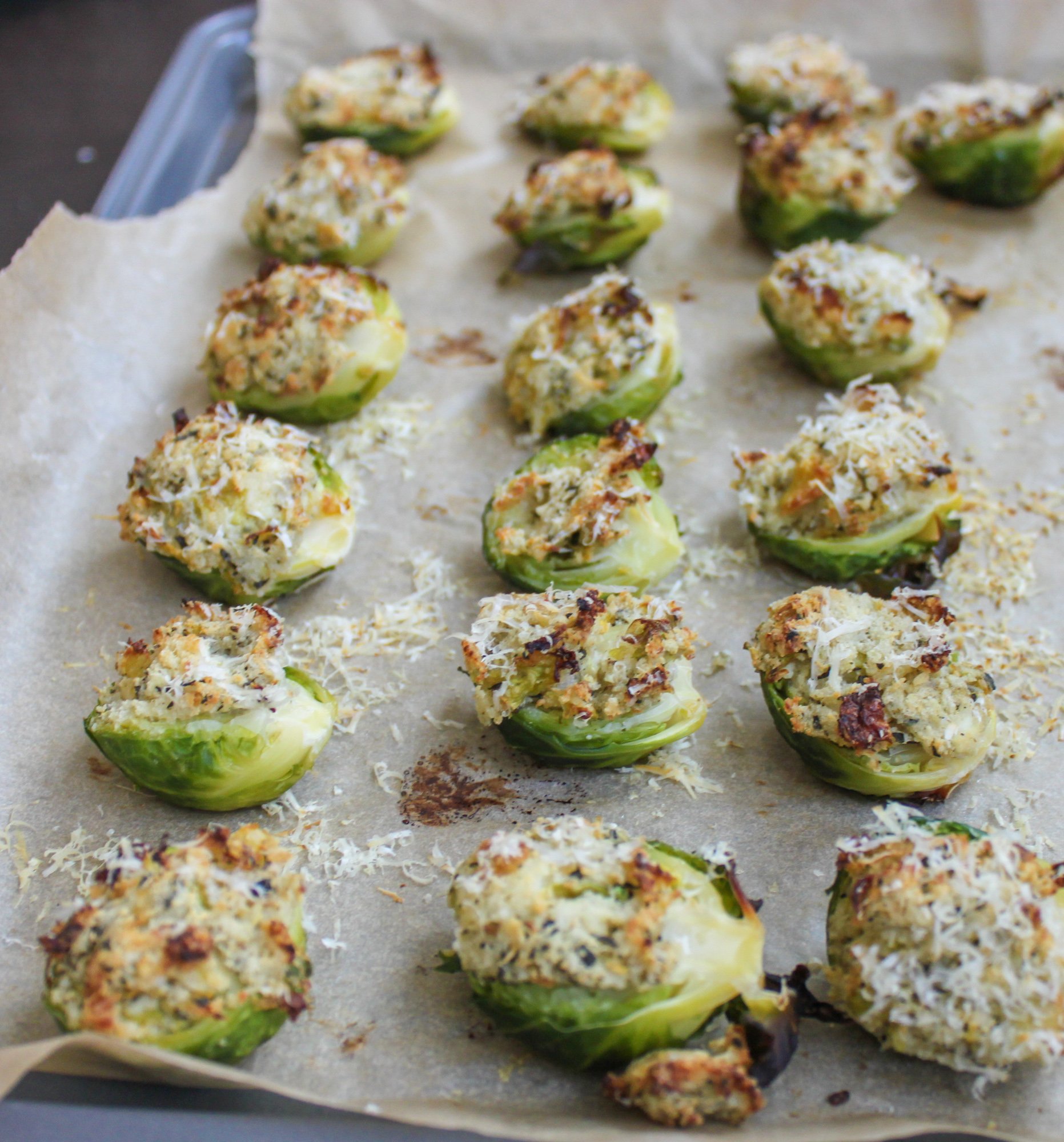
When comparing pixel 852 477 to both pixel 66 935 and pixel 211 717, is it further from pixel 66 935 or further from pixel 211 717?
pixel 66 935

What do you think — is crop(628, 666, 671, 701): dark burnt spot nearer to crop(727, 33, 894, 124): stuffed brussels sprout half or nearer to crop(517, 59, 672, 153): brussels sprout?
crop(517, 59, 672, 153): brussels sprout

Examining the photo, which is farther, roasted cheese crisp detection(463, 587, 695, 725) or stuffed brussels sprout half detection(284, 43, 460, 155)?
stuffed brussels sprout half detection(284, 43, 460, 155)

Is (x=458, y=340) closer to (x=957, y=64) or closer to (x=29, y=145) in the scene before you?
(x=957, y=64)

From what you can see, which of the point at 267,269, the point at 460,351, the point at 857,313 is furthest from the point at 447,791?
the point at 857,313

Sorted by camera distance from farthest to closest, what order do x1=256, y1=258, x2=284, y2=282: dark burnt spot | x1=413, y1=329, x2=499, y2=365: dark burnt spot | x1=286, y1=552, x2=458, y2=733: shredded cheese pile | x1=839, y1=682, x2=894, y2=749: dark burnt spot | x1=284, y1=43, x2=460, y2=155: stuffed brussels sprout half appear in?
x1=284, y1=43, x2=460, y2=155: stuffed brussels sprout half, x1=413, y1=329, x2=499, y2=365: dark burnt spot, x1=256, y1=258, x2=284, y2=282: dark burnt spot, x1=286, y1=552, x2=458, y2=733: shredded cheese pile, x1=839, y1=682, x2=894, y2=749: dark burnt spot

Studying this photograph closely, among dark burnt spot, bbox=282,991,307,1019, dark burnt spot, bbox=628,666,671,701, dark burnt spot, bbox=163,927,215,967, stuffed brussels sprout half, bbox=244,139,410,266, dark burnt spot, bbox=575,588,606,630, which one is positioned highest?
stuffed brussels sprout half, bbox=244,139,410,266

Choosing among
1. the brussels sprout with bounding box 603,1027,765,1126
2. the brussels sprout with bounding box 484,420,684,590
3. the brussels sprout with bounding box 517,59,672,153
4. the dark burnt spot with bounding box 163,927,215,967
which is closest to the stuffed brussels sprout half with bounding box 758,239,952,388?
the brussels sprout with bounding box 484,420,684,590

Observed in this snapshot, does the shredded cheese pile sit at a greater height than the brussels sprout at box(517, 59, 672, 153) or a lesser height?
lesser
